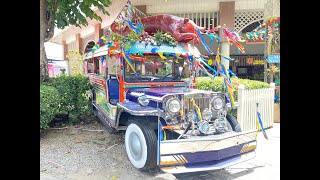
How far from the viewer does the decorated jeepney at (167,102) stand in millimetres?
2623

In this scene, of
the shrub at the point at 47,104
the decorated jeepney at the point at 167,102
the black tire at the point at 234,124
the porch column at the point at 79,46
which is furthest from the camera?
the porch column at the point at 79,46

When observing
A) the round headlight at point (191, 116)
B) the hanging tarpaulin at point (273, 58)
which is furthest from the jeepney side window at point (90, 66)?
the hanging tarpaulin at point (273, 58)

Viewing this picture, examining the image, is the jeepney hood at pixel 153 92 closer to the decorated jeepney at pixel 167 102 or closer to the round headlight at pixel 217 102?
the decorated jeepney at pixel 167 102

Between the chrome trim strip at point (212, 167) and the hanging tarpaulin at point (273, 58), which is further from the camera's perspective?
the hanging tarpaulin at point (273, 58)

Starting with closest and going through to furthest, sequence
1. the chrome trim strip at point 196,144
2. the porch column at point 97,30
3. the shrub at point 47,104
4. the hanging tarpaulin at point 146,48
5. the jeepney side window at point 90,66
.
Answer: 1. the chrome trim strip at point 196,144
2. the hanging tarpaulin at point 146,48
3. the shrub at point 47,104
4. the porch column at point 97,30
5. the jeepney side window at point 90,66

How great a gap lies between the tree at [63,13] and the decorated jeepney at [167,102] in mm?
473

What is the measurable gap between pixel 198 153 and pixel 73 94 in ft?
10.4

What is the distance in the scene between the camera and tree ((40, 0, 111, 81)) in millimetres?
3980

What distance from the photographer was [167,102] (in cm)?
287

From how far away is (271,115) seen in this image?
407cm

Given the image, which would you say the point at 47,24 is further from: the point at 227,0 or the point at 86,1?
the point at 227,0

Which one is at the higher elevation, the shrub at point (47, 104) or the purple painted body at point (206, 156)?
the shrub at point (47, 104)
